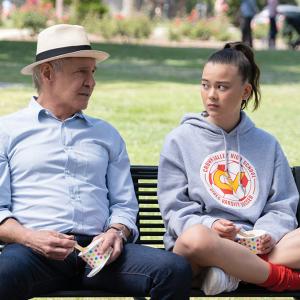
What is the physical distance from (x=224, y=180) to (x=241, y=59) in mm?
633

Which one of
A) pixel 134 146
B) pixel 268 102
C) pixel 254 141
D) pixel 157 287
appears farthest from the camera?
pixel 268 102

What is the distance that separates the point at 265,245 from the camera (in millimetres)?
4664

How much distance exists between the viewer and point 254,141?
5062 mm

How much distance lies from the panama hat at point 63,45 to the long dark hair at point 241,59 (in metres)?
0.60

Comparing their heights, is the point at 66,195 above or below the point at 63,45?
below

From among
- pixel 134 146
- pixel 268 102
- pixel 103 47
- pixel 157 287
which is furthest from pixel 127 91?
pixel 157 287

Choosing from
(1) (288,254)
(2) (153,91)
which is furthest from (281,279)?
(2) (153,91)

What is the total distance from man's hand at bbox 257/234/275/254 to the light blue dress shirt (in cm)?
61

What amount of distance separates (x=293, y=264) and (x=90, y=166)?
1.09m

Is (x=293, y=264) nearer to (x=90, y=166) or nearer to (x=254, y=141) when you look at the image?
(x=254, y=141)

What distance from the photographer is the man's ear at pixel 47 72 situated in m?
4.75

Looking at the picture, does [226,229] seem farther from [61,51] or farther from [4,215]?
[61,51]

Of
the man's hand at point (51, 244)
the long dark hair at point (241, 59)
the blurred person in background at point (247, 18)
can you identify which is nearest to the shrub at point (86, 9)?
the blurred person in background at point (247, 18)

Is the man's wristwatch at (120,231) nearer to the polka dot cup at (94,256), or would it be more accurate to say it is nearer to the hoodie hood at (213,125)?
the polka dot cup at (94,256)
